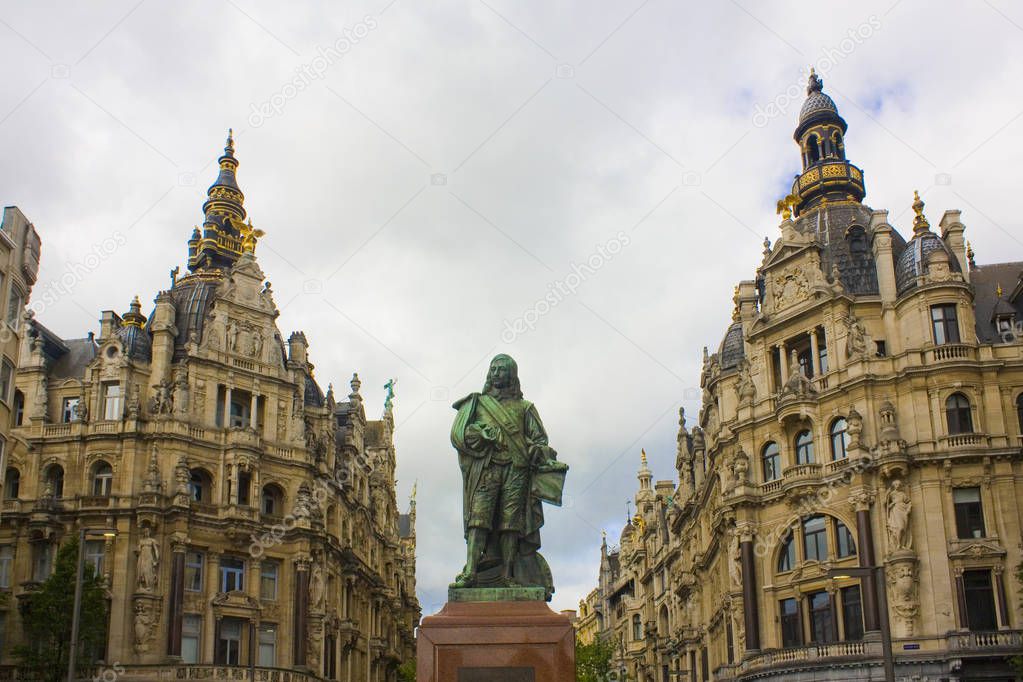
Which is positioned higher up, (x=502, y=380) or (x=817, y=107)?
(x=817, y=107)

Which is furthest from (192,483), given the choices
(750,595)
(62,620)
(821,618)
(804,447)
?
(821,618)

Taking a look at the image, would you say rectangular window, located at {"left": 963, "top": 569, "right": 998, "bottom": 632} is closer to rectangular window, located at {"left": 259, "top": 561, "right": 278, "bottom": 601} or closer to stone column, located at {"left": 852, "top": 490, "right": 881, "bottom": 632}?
stone column, located at {"left": 852, "top": 490, "right": 881, "bottom": 632}

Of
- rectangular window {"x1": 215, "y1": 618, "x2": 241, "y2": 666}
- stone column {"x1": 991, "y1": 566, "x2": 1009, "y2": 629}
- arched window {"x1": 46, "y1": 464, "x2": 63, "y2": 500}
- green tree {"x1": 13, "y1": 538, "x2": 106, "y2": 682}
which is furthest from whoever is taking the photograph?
arched window {"x1": 46, "y1": 464, "x2": 63, "y2": 500}

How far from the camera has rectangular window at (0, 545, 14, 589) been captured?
53.5 m

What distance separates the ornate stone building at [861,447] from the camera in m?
45.6

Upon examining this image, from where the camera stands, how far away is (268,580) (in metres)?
58.2

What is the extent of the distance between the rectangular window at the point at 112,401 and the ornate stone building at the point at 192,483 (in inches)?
2.9

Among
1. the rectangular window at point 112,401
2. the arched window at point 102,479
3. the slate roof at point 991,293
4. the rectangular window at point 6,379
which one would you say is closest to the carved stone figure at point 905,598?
the slate roof at point 991,293

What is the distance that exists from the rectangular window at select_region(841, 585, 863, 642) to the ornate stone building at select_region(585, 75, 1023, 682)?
89 mm

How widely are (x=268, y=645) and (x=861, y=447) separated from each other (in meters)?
31.6

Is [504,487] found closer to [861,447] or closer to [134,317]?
[861,447]

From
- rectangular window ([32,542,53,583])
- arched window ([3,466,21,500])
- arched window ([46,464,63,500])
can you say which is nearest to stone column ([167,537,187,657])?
rectangular window ([32,542,53,583])

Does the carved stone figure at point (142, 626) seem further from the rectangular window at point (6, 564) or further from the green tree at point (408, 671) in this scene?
the green tree at point (408, 671)

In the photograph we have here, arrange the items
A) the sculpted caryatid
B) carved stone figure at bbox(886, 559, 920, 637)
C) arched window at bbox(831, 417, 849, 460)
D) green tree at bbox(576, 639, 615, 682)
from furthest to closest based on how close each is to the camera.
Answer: green tree at bbox(576, 639, 615, 682) → arched window at bbox(831, 417, 849, 460) → carved stone figure at bbox(886, 559, 920, 637) → the sculpted caryatid
